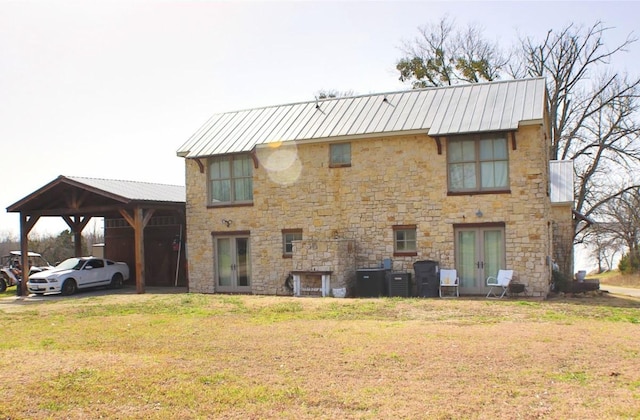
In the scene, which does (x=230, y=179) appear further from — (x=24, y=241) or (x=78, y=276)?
(x=24, y=241)

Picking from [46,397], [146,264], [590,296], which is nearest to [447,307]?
[590,296]

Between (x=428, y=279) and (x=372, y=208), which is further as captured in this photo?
(x=372, y=208)

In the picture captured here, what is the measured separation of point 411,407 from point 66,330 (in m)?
8.17

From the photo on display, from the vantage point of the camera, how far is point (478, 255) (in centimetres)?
1767

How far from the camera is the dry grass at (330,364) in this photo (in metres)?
6.51

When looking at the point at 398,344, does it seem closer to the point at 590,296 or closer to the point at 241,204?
the point at 590,296

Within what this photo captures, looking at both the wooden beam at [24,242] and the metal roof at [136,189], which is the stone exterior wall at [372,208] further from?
the wooden beam at [24,242]

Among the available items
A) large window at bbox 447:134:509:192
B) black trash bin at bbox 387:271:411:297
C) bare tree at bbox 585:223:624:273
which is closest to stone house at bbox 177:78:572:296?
large window at bbox 447:134:509:192

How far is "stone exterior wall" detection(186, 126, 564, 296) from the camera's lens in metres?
17.1

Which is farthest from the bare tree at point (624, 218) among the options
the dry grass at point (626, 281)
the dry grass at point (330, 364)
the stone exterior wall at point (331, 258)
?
the dry grass at point (330, 364)

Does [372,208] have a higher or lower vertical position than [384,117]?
lower

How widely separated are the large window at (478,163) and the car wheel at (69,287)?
13.3 metres

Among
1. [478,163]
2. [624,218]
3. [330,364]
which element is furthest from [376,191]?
[624,218]

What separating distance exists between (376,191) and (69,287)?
11247mm
